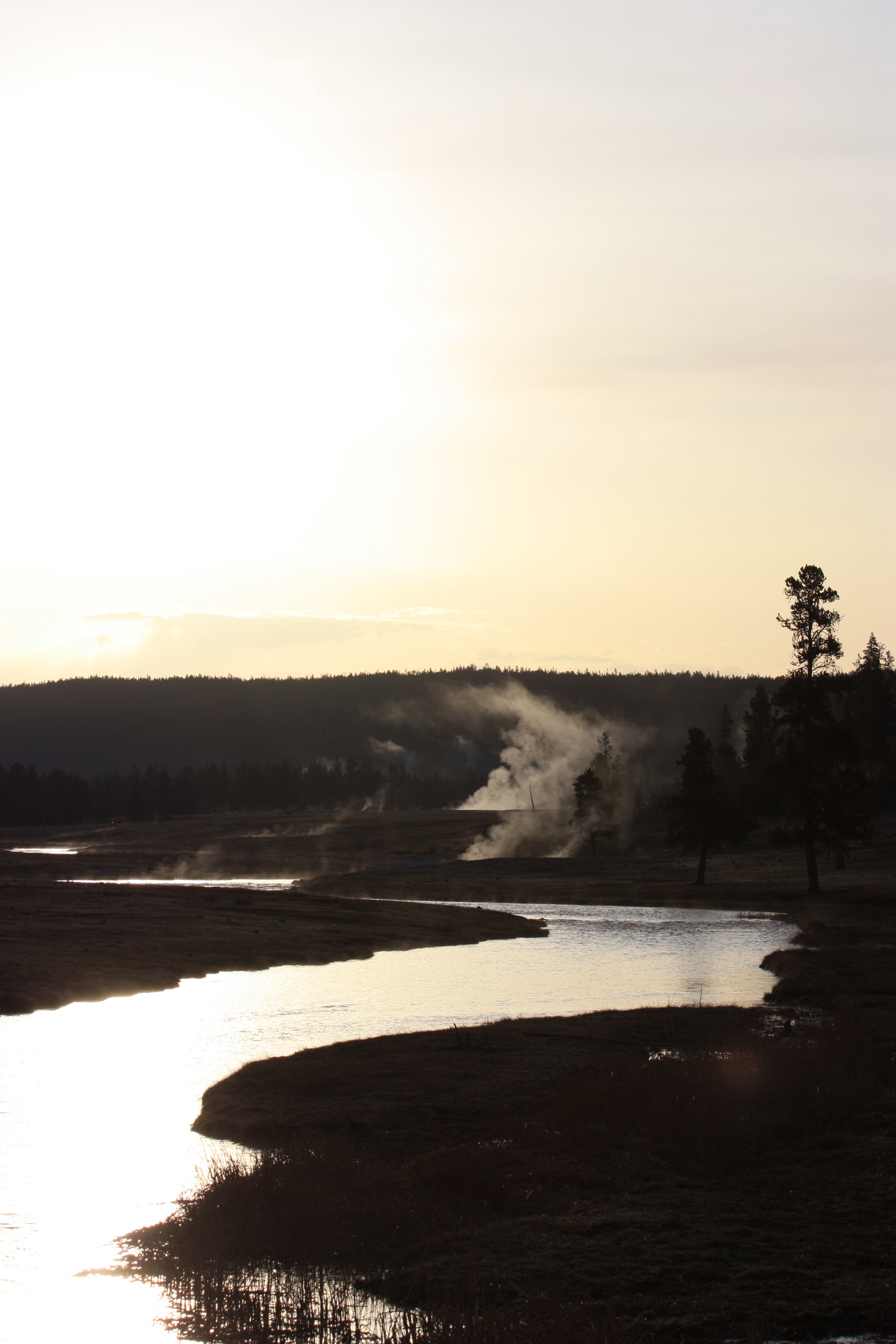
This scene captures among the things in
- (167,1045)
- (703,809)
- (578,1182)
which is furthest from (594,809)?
(578,1182)

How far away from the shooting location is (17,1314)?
13.6 metres

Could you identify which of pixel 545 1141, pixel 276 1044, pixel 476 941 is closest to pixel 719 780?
pixel 476 941

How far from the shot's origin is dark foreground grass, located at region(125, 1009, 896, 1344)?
40.8 ft

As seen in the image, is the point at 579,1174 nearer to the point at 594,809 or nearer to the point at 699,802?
the point at 699,802

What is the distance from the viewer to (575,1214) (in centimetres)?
1546

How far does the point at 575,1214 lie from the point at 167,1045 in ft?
57.8

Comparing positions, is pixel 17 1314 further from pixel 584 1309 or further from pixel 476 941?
pixel 476 941

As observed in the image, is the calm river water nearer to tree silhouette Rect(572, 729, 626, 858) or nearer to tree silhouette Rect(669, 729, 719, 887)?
tree silhouette Rect(669, 729, 719, 887)

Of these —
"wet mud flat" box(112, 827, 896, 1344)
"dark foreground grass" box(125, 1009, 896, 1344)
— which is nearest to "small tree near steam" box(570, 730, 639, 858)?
"wet mud flat" box(112, 827, 896, 1344)

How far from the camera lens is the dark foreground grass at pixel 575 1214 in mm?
12445

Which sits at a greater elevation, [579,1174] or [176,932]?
[579,1174]

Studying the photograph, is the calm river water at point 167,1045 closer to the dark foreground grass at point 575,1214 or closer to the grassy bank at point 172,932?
the dark foreground grass at point 575,1214

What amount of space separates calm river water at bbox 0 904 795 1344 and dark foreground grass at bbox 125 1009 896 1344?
1.15 meters

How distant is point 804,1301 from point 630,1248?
2.27 meters
